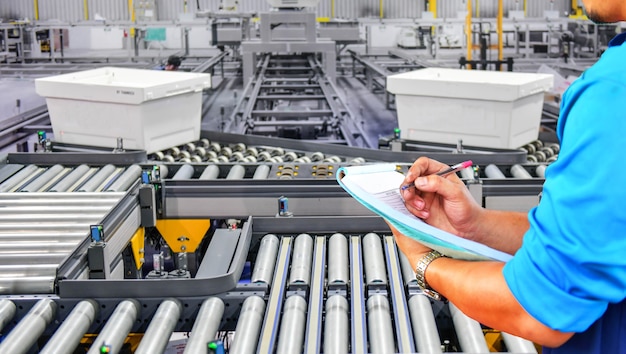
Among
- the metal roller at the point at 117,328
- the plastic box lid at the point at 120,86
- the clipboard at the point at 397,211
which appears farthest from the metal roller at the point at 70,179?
the clipboard at the point at 397,211

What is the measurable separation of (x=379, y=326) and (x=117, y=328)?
26.1 inches

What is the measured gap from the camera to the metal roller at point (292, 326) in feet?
5.62

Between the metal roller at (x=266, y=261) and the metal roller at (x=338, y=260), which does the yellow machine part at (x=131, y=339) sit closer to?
the metal roller at (x=266, y=261)

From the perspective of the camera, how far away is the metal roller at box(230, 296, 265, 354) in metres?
1.70

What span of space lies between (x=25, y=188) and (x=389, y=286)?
6.23 ft

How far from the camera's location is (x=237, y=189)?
10.1 feet

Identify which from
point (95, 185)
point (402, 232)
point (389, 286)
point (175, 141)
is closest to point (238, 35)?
point (175, 141)

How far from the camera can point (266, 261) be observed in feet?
7.40

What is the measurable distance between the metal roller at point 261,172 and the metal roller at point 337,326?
1407 mm

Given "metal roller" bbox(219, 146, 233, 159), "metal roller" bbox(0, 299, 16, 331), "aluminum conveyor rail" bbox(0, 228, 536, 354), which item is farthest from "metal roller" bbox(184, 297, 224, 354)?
"metal roller" bbox(219, 146, 233, 159)

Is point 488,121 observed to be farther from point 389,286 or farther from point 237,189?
point 389,286

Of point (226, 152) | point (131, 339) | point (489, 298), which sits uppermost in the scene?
point (489, 298)

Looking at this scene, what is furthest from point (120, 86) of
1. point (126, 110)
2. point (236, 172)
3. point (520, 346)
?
point (520, 346)

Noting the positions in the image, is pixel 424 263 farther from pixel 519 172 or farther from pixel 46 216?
pixel 519 172
